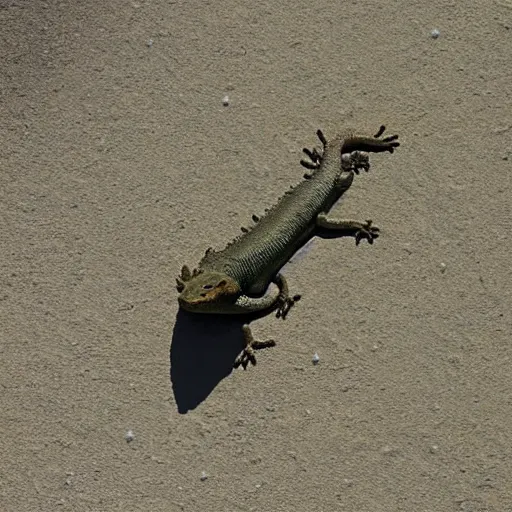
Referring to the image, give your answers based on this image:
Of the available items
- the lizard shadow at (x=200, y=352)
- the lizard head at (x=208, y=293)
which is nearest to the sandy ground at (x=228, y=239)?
the lizard shadow at (x=200, y=352)

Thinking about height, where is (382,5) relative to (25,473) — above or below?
above

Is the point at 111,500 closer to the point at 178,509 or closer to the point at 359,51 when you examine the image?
the point at 178,509

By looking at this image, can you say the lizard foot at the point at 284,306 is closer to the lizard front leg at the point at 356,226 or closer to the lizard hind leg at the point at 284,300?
the lizard hind leg at the point at 284,300

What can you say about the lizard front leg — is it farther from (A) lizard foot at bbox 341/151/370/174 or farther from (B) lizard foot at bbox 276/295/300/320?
(B) lizard foot at bbox 276/295/300/320

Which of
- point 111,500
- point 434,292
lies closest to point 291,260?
point 434,292

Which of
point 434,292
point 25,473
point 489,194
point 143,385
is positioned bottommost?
point 25,473

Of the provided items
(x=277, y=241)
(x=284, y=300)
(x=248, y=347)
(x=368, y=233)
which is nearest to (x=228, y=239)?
(x=277, y=241)

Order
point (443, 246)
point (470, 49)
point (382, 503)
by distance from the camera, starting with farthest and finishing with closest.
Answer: point (470, 49) → point (443, 246) → point (382, 503)
